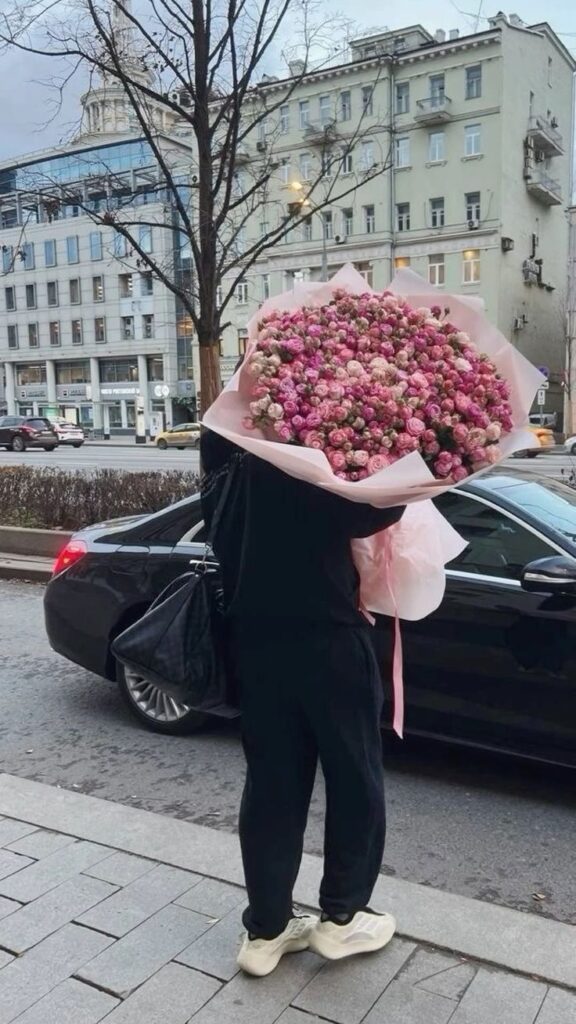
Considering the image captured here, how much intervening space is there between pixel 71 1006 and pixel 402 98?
5011 cm

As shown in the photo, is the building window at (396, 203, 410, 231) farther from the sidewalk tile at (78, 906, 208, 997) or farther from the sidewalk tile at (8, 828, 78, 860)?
the sidewalk tile at (78, 906, 208, 997)

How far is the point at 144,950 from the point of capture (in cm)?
259

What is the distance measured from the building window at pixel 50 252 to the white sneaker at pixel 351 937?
210 ft

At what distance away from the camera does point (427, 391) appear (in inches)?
82.2

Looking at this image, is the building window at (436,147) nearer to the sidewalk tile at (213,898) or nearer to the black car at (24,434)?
the black car at (24,434)

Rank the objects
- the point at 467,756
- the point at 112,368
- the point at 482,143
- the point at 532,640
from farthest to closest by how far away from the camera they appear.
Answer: the point at 112,368 < the point at 482,143 < the point at 467,756 < the point at 532,640

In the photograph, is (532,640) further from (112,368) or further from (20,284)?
(20,284)

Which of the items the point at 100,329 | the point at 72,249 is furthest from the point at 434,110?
the point at 72,249

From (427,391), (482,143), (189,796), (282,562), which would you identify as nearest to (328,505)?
(282,562)

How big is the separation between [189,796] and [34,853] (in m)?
0.92

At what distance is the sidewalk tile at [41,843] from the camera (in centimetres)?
321

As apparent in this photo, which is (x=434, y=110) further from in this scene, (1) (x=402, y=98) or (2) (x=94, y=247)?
(2) (x=94, y=247)

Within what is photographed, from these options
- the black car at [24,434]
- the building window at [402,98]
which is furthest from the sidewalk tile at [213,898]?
the building window at [402,98]

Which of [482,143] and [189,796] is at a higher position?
[482,143]
